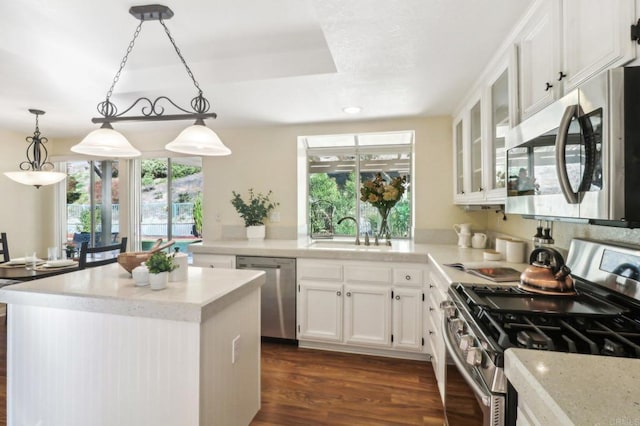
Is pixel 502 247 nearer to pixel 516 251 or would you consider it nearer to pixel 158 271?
pixel 516 251

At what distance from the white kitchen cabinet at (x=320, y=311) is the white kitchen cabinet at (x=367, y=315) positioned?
0.07 meters

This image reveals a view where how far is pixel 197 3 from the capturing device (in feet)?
5.56

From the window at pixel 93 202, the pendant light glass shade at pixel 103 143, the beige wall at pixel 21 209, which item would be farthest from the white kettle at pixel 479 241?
the beige wall at pixel 21 209

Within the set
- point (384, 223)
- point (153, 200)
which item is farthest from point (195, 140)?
point (153, 200)

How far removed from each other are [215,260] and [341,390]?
5.45ft

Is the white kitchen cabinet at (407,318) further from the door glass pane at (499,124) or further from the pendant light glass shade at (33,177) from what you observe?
the pendant light glass shade at (33,177)

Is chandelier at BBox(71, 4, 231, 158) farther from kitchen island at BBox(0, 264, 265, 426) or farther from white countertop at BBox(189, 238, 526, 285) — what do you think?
white countertop at BBox(189, 238, 526, 285)

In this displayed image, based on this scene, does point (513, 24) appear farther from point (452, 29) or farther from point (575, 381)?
point (575, 381)

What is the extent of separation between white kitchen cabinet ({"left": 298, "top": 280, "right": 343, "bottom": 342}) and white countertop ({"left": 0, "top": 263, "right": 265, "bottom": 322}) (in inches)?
45.0

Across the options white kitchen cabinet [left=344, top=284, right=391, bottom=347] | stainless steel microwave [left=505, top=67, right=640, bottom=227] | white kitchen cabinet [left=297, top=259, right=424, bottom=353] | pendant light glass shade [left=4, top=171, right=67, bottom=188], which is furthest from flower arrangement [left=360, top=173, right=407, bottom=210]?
pendant light glass shade [left=4, top=171, right=67, bottom=188]

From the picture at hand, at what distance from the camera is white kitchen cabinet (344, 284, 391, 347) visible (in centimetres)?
271

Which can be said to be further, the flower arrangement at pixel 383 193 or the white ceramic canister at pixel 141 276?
the flower arrangement at pixel 383 193

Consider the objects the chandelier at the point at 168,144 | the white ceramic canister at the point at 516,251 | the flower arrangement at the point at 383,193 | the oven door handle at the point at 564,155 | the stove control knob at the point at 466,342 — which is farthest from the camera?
the flower arrangement at the point at 383,193

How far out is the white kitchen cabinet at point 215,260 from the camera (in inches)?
121
